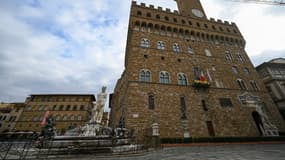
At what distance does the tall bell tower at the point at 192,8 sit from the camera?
24391mm

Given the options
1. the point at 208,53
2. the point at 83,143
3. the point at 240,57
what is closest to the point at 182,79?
the point at 208,53

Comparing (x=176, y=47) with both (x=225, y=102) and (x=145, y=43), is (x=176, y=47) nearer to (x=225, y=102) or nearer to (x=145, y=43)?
(x=145, y=43)

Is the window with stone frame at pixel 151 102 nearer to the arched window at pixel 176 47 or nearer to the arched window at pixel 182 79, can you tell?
the arched window at pixel 182 79

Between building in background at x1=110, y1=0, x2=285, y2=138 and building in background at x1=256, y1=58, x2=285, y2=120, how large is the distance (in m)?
4.06

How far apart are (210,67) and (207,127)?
896cm

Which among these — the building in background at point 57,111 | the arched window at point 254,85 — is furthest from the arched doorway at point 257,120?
the building in background at point 57,111

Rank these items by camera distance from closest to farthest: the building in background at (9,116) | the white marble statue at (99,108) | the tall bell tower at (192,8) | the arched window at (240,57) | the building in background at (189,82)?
the white marble statue at (99,108), the building in background at (189,82), the arched window at (240,57), the tall bell tower at (192,8), the building in background at (9,116)

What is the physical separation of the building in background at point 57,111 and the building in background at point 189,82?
23795mm

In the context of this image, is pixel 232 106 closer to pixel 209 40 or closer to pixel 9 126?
pixel 209 40

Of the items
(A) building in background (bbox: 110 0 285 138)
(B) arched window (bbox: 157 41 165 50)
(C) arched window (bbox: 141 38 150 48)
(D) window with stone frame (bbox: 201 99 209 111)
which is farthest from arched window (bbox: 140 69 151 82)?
(D) window with stone frame (bbox: 201 99 209 111)

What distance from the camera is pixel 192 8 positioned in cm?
2523

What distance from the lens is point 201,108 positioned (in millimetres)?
15852

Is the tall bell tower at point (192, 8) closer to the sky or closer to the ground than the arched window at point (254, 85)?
closer to the sky

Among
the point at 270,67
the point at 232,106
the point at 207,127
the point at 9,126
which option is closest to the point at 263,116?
the point at 232,106
